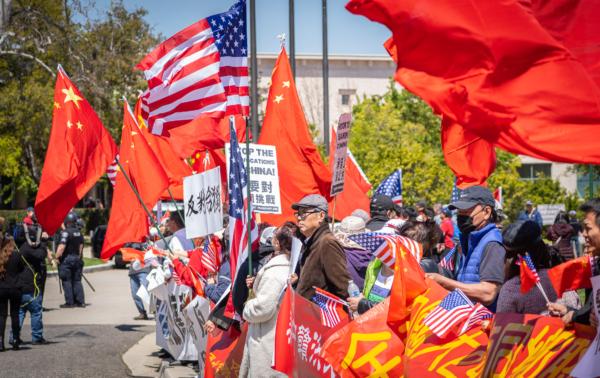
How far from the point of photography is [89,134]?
11984 millimetres

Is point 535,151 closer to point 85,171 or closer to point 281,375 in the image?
point 281,375

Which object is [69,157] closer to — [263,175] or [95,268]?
[263,175]

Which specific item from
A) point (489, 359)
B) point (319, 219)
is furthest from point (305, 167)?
point (489, 359)

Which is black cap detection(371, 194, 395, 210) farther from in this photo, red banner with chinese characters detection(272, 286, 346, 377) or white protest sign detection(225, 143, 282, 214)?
red banner with chinese characters detection(272, 286, 346, 377)

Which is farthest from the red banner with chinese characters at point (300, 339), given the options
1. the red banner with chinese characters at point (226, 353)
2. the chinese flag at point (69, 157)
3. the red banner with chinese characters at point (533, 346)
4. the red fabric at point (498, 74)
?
the chinese flag at point (69, 157)

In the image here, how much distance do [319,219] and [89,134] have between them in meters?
4.83

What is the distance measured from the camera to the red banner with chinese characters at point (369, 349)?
6.78 m

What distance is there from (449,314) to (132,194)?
748cm

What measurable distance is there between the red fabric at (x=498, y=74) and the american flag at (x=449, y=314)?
2.03m

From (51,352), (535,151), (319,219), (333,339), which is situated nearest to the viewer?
(535,151)

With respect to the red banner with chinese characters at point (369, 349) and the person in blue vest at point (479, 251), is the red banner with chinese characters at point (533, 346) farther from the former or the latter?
the red banner with chinese characters at point (369, 349)

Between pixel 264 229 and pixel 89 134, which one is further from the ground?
pixel 89 134

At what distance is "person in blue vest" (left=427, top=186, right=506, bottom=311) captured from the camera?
22.0 feet

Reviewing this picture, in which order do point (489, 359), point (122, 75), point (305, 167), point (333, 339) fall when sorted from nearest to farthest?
point (489, 359), point (333, 339), point (305, 167), point (122, 75)
